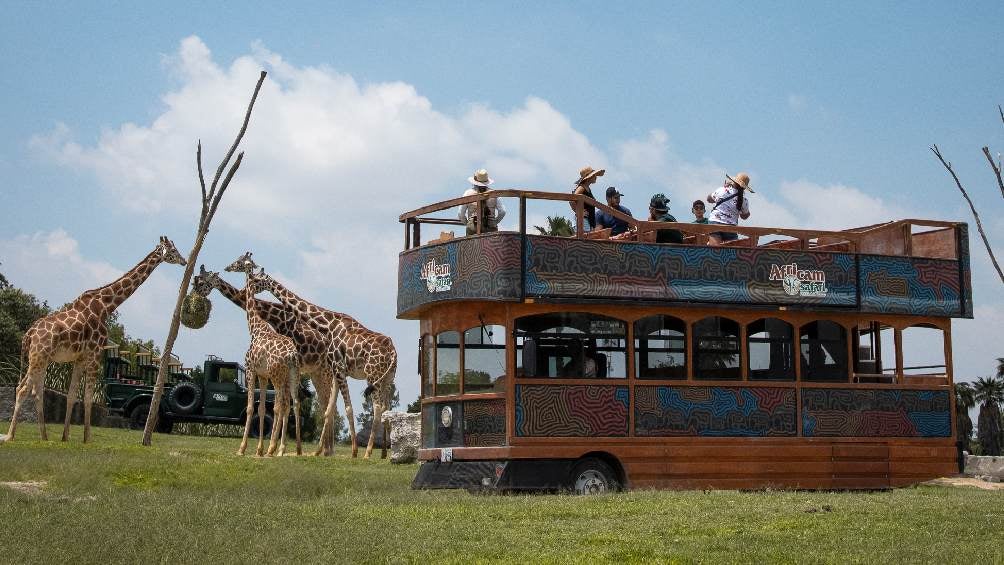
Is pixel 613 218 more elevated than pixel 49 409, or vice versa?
Answer: pixel 613 218

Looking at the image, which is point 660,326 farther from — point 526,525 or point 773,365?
point 526,525

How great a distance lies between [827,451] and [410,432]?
33.4ft

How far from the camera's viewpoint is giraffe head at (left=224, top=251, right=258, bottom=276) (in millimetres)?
26156

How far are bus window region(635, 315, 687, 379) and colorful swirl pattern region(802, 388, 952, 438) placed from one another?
5.95ft

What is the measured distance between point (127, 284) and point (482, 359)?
1105cm

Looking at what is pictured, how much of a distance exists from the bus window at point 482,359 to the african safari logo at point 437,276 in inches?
31.8

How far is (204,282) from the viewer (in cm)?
2597

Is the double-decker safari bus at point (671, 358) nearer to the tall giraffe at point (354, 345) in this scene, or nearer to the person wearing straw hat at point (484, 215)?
the person wearing straw hat at point (484, 215)

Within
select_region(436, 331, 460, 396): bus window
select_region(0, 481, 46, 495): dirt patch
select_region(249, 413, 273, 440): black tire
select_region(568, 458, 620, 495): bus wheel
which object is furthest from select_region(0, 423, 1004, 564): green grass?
select_region(249, 413, 273, 440): black tire

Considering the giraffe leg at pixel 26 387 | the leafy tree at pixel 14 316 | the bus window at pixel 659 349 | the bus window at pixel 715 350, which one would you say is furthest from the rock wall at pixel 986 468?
the leafy tree at pixel 14 316

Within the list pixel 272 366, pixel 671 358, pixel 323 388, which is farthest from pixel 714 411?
pixel 323 388

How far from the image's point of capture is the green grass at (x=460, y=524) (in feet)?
33.7

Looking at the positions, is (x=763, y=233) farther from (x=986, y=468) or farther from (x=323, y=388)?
(x=323, y=388)

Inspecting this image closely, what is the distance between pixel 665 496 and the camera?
47.2ft
